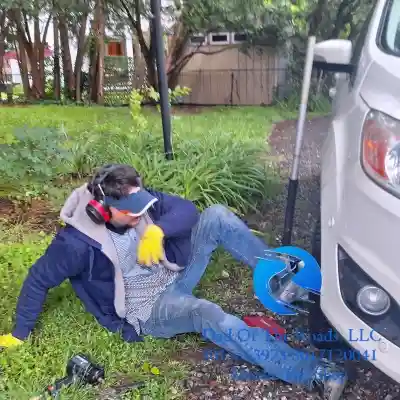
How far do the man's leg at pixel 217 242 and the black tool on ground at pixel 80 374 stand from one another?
0.64 metres

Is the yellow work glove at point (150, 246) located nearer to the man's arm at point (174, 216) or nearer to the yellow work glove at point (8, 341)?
the man's arm at point (174, 216)

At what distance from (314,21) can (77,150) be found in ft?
27.5

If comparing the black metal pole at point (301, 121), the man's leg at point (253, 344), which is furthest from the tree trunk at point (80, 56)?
the man's leg at point (253, 344)

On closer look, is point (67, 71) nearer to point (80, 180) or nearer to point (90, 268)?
point (80, 180)

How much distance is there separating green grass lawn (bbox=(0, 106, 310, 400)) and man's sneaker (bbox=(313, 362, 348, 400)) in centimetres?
62

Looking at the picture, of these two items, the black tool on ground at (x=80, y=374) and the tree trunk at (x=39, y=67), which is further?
the tree trunk at (x=39, y=67)

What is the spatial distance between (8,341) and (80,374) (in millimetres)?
426

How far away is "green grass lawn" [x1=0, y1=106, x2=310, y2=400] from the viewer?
101 inches

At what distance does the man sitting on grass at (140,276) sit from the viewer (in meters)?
2.45

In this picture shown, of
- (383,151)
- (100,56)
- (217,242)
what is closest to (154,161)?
(217,242)

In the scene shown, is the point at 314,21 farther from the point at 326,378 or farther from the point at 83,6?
the point at 326,378

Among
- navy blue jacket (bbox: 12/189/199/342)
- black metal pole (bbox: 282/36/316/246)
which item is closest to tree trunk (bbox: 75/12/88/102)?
black metal pole (bbox: 282/36/316/246)

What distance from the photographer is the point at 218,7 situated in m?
11.2

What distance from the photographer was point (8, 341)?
103 inches
